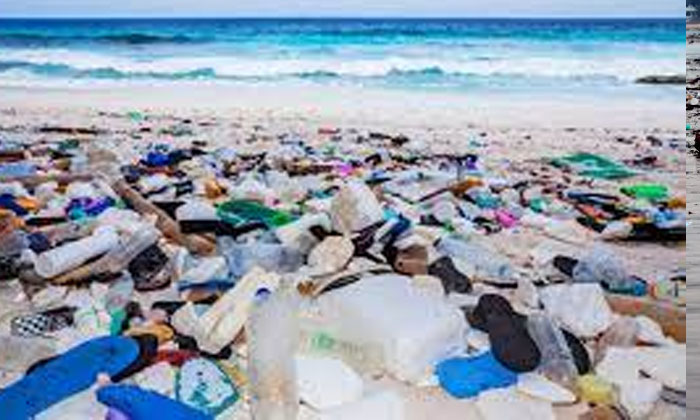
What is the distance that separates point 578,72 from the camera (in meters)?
12.0

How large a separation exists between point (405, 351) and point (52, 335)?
1027 mm

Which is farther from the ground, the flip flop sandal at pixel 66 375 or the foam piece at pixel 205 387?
the flip flop sandal at pixel 66 375

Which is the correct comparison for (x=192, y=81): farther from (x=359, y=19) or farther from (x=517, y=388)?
(x=359, y=19)

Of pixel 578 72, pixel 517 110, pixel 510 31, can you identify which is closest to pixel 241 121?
pixel 517 110

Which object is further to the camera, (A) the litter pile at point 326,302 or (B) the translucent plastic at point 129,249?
(B) the translucent plastic at point 129,249

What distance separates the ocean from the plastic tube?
8.53 meters

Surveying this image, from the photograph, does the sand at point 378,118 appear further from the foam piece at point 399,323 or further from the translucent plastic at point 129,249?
the translucent plastic at point 129,249

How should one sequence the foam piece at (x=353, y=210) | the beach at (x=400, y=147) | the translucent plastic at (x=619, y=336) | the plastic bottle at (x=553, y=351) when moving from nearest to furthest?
the plastic bottle at (x=553, y=351) → the translucent plastic at (x=619, y=336) → the beach at (x=400, y=147) → the foam piece at (x=353, y=210)

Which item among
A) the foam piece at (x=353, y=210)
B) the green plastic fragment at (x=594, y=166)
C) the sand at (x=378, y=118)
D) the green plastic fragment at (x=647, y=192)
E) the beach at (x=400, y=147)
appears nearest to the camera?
the beach at (x=400, y=147)

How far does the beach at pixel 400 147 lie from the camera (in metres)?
2.39

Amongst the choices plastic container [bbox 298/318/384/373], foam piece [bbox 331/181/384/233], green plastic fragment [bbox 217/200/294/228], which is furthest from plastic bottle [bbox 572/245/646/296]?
green plastic fragment [bbox 217/200/294/228]

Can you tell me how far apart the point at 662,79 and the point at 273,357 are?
10.8 m

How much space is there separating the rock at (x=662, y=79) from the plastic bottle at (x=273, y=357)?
994 centimetres

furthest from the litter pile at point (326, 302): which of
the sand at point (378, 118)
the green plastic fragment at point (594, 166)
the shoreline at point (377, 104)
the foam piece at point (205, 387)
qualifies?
the shoreline at point (377, 104)
